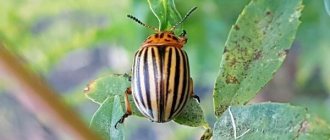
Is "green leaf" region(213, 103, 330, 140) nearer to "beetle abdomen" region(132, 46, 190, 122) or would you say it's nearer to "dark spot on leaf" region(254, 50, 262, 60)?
"dark spot on leaf" region(254, 50, 262, 60)

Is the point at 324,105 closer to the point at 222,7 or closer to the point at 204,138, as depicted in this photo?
the point at 222,7

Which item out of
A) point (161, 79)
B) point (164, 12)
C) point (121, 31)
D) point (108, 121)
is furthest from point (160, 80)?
point (121, 31)

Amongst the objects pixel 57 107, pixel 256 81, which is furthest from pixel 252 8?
pixel 57 107

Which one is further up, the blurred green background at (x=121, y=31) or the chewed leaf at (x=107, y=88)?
the blurred green background at (x=121, y=31)

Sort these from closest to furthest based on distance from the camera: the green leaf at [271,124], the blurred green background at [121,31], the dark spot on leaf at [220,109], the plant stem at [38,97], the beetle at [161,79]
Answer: the plant stem at [38,97], the green leaf at [271,124], the dark spot on leaf at [220,109], the beetle at [161,79], the blurred green background at [121,31]

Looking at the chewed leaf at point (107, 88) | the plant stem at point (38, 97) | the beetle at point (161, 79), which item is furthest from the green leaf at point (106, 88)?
the plant stem at point (38, 97)

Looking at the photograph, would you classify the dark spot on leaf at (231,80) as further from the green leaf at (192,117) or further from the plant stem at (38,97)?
the plant stem at (38,97)
